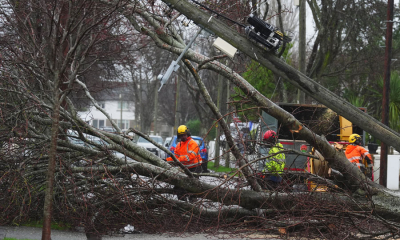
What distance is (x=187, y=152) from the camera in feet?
30.6

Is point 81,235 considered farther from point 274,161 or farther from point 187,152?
point 274,161

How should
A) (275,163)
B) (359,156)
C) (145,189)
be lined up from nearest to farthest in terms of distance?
(145,189) → (275,163) → (359,156)


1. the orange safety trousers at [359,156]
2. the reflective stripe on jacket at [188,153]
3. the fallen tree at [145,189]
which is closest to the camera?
the fallen tree at [145,189]

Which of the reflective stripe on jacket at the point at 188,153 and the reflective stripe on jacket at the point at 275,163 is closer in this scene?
the reflective stripe on jacket at the point at 275,163

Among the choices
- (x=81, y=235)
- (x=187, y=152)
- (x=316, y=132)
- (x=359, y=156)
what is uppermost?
(x=316, y=132)

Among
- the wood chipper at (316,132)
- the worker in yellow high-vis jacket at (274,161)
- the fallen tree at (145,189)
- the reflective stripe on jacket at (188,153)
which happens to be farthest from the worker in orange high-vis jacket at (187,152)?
the worker in yellow high-vis jacket at (274,161)

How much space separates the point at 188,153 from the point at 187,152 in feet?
0.59

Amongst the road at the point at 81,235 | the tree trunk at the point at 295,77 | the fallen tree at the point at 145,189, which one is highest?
the tree trunk at the point at 295,77

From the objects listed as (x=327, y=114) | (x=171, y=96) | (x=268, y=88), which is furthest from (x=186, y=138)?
(x=171, y=96)

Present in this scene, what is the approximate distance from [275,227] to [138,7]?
437 cm

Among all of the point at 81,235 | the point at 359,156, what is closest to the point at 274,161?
the point at 81,235

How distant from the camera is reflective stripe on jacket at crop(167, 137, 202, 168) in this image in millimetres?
9055

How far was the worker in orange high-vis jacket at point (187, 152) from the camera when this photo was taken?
905 centimetres

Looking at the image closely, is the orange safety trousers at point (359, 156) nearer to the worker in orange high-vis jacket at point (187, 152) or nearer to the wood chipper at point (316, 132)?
the wood chipper at point (316, 132)
